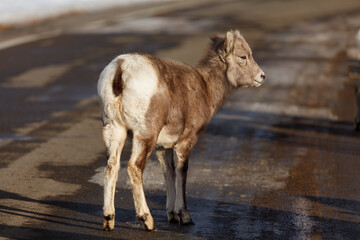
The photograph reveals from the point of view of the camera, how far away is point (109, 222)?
28.9 feet

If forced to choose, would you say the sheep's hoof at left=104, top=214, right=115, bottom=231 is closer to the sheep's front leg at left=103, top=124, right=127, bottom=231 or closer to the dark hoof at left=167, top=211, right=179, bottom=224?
the sheep's front leg at left=103, top=124, right=127, bottom=231

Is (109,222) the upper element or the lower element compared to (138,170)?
lower

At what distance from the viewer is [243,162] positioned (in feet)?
43.8

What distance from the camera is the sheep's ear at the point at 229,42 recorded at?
10.2 metres

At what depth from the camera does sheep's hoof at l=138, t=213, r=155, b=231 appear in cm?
886

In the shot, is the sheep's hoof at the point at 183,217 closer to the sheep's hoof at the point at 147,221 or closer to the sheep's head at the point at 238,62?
the sheep's hoof at the point at 147,221

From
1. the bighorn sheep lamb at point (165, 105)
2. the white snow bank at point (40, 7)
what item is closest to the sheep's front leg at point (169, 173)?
the bighorn sheep lamb at point (165, 105)

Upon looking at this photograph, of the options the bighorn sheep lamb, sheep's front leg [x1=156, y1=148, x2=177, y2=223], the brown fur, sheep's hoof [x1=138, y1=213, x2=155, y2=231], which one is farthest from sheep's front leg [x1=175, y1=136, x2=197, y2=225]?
the brown fur

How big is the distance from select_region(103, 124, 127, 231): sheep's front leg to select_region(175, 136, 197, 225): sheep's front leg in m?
0.90

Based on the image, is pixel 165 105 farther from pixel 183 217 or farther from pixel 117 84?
pixel 183 217

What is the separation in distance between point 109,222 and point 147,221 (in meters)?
0.43

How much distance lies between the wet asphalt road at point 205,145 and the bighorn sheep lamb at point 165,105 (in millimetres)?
530

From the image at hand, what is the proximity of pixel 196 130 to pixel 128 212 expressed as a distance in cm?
138

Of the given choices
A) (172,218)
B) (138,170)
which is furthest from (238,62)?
(138,170)
